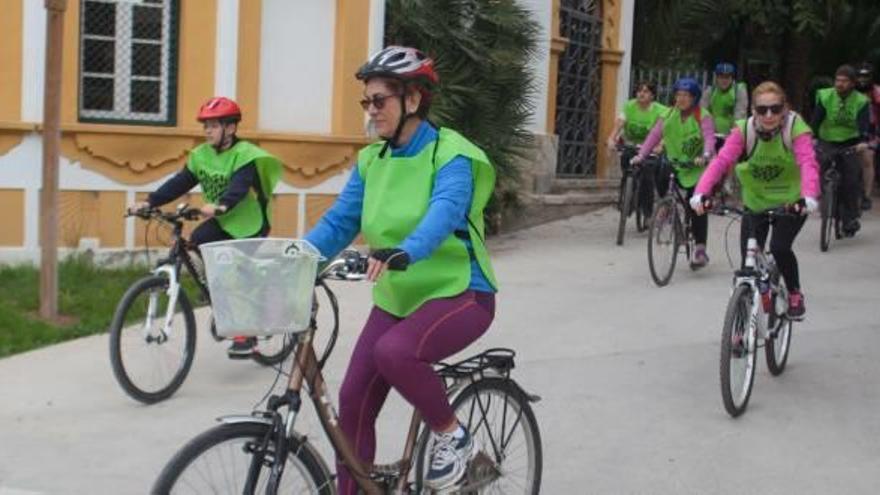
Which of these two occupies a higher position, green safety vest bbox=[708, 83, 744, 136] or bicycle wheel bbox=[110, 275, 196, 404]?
green safety vest bbox=[708, 83, 744, 136]

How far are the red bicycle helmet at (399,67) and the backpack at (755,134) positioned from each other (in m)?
3.41

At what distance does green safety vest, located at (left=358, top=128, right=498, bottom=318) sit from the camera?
4.26 m

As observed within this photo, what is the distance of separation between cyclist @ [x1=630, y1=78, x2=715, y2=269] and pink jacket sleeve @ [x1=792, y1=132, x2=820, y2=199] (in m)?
3.94

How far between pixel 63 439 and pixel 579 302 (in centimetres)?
Result: 477

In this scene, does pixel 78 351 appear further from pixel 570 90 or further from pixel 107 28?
pixel 570 90

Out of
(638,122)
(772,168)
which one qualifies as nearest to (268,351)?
(772,168)

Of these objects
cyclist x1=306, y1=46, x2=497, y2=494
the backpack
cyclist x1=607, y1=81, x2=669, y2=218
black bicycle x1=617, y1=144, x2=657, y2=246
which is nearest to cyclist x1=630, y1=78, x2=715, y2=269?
black bicycle x1=617, y1=144, x2=657, y2=246

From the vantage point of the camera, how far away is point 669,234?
1085 cm

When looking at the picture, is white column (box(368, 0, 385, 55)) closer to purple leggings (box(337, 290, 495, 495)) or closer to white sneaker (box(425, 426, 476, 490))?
purple leggings (box(337, 290, 495, 495))

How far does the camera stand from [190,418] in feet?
21.7

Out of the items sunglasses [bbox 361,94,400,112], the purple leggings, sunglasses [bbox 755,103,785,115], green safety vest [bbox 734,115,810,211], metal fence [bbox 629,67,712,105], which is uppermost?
metal fence [bbox 629,67,712,105]

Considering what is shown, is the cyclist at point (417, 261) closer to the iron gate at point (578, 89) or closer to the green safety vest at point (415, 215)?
the green safety vest at point (415, 215)

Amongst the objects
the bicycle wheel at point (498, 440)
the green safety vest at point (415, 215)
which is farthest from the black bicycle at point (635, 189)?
the green safety vest at point (415, 215)

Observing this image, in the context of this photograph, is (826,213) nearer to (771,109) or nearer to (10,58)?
(771,109)
